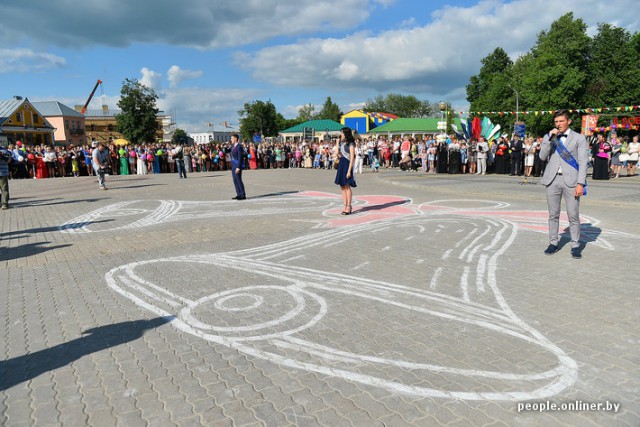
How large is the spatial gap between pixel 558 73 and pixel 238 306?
5982 centimetres

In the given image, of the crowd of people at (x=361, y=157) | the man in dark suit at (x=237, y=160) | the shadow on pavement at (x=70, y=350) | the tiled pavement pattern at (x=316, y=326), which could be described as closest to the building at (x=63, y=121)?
the crowd of people at (x=361, y=157)

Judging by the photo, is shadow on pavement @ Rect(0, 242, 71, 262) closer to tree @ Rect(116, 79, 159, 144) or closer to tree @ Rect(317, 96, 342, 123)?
tree @ Rect(116, 79, 159, 144)

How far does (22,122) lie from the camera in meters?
68.4

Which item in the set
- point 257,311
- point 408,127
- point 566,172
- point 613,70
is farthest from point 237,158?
point 408,127

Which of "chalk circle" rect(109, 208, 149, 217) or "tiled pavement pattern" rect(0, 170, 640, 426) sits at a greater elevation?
"chalk circle" rect(109, 208, 149, 217)

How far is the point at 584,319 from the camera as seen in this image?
4.04 metres

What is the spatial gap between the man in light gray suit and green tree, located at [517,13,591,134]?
52471 millimetres

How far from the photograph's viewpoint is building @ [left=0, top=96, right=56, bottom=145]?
2571 inches

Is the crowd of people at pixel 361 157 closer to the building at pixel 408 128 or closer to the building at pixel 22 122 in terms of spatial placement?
the building at pixel 408 128

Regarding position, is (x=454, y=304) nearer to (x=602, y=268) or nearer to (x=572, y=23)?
(x=602, y=268)

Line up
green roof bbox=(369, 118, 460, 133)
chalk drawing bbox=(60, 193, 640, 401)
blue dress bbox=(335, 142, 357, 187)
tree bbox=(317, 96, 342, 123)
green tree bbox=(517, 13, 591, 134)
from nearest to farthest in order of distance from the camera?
chalk drawing bbox=(60, 193, 640, 401)
blue dress bbox=(335, 142, 357, 187)
green tree bbox=(517, 13, 591, 134)
green roof bbox=(369, 118, 460, 133)
tree bbox=(317, 96, 342, 123)

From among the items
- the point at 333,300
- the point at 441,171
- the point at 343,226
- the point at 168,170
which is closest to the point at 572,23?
the point at 441,171

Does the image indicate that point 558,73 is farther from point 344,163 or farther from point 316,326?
point 316,326

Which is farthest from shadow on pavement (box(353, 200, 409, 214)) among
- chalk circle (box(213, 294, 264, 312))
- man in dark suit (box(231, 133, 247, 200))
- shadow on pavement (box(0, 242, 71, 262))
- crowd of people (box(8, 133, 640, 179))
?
shadow on pavement (box(0, 242, 71, 262))
